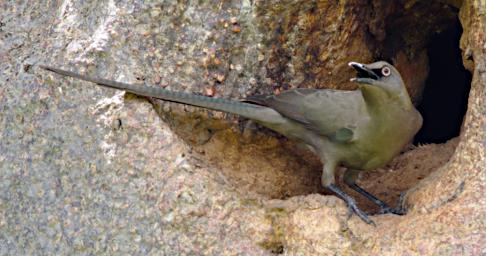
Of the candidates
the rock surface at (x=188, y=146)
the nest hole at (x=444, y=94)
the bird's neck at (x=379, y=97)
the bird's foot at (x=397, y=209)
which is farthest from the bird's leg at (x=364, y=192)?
Result: the nest hole at (x=444, y=94)

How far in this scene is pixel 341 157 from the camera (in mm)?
4191

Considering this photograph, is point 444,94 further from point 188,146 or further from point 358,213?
point 188,146

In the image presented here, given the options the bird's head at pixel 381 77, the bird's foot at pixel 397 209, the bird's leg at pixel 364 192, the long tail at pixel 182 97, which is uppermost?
the bird's head at pixel 381 77

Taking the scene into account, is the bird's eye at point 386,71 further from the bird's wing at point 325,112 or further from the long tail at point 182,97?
the long tail at point 182,97

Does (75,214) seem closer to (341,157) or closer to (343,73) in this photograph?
(341,157)

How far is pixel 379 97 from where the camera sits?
4.11 m

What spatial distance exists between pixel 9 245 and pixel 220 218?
100 cm

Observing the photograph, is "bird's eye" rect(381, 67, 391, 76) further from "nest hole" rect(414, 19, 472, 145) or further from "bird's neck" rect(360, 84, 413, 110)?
"nest hole" rect(414, 19, 472, 145)

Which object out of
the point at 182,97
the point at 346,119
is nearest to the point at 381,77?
the point at 346,119

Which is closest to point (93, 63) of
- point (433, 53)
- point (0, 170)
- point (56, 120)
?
point (56, 120)

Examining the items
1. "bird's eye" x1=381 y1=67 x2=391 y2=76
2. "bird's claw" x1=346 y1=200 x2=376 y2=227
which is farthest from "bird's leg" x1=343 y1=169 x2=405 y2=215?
"bird's eye" x1=381 y1=67 x2=391 y2=76

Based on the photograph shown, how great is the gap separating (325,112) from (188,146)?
2.70ft

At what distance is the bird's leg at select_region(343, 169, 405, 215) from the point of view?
13.4ft

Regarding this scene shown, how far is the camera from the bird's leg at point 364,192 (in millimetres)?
4094
